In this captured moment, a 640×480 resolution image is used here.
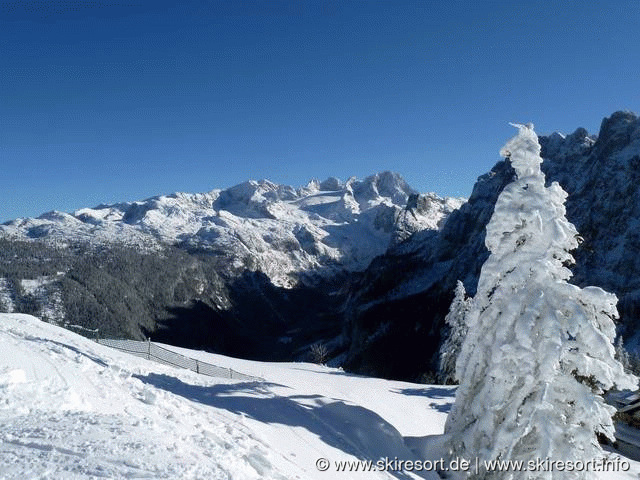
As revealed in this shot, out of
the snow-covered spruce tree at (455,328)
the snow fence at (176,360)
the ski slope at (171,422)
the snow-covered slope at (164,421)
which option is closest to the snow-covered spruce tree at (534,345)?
the ski slope at (171,422)

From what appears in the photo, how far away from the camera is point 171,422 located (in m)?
15.4

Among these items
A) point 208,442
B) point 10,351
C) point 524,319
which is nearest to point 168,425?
point 208,442

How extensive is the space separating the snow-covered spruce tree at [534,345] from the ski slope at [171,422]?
13.6 feet

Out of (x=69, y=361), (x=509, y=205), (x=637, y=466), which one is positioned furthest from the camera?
(x=637, y=466)

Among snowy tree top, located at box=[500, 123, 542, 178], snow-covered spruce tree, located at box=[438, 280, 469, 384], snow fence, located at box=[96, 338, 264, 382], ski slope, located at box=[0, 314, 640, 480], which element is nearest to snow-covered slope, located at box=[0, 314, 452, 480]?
ski slope, located at box=[0, 314, 640, 480]

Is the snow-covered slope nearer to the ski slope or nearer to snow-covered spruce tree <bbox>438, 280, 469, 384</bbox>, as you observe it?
the ski slope

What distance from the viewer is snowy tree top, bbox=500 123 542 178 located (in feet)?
62.0

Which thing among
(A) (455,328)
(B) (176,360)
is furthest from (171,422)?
(A) (455,328)

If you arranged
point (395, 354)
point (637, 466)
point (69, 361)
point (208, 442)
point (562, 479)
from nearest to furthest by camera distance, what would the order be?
point (208, 442), point (562, 479), point (69, 361), point (637, 466), point (395, 354)

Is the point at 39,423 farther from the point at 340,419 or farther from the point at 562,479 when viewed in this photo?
the point at 562,479

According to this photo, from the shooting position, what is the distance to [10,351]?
1889 cm

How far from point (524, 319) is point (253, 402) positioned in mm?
11324

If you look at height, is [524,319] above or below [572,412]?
above

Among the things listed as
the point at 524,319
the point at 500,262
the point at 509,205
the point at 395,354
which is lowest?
the point at 395,354
